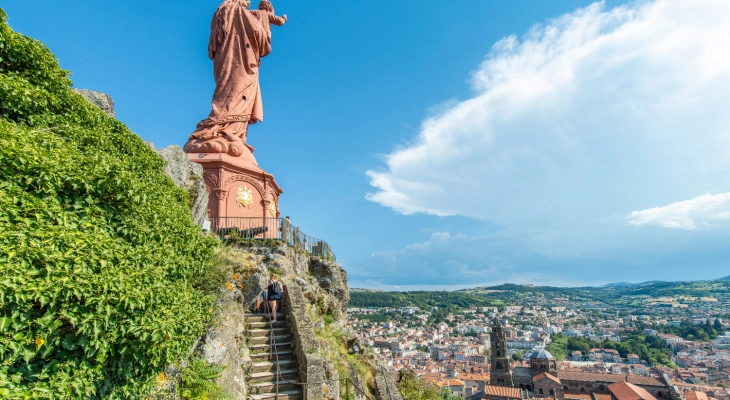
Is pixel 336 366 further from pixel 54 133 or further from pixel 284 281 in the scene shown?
pixel 54 133

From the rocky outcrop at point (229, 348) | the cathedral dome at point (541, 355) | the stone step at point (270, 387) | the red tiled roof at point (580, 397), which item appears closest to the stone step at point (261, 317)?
the rocky outcrop at point (229, 348)

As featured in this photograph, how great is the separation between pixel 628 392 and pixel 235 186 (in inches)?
2640

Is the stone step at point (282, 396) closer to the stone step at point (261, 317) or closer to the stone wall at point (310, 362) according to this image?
the stone wall at point (310, 362)

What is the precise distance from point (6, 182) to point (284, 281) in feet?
23.8

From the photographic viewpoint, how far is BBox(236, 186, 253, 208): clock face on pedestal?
15375mm

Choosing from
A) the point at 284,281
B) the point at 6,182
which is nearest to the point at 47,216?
the point at 6,182

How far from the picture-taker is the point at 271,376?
317 inches

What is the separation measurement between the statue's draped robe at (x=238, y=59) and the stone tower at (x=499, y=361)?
59.9 m

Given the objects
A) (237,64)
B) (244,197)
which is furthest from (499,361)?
(237,64)

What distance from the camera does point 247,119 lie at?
17.8 meters

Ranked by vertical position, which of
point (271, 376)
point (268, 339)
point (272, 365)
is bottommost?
point (271, 376)

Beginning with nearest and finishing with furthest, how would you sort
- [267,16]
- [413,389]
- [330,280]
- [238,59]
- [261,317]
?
[261,317] < [413,389] < [330,280] < [238,59] < [267,16]

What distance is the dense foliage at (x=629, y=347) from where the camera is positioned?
357 ft

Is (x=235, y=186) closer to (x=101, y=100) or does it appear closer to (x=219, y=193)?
(x=219, y=193)
